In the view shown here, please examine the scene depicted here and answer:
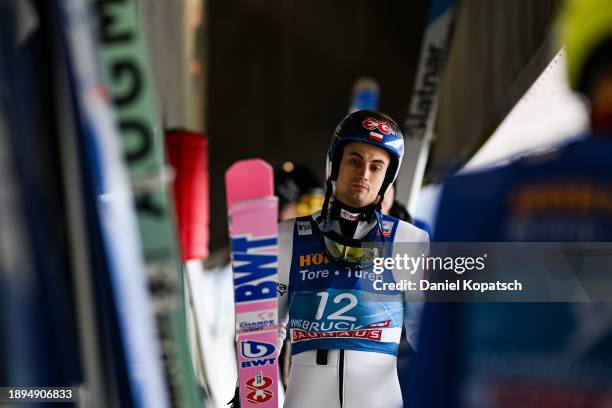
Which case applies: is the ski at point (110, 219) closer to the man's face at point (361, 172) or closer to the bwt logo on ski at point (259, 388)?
the bwt logo on ski at point (259, 388)

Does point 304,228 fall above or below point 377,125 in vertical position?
below

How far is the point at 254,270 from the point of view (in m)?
2.10

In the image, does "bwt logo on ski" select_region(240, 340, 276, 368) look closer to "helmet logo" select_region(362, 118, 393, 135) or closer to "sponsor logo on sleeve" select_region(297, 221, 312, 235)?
"sponsor logo on sleeve" select_region(297, 221, 312, 235)

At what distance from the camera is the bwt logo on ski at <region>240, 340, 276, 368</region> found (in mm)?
2092

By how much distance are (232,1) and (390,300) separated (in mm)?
7429

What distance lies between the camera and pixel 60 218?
2.68m

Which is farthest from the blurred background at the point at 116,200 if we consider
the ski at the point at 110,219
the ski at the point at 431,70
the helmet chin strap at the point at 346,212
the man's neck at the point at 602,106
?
the man's neck at the point at 602,106

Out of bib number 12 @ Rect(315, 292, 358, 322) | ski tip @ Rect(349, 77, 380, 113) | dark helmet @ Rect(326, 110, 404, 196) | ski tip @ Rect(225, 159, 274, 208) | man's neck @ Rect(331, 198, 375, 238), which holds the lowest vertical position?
ski tip @ Rect(349, 77, 380, 113)

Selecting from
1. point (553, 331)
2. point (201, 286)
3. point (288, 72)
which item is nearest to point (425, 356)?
point (553, 331)

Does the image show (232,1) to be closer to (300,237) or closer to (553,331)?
(300,237)

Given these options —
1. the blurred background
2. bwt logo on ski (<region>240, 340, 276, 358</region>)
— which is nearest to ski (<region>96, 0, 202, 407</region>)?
the blurred background

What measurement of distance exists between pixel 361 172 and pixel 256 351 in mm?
532

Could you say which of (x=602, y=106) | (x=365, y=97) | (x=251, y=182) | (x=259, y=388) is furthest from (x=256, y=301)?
(x=365, y=97)

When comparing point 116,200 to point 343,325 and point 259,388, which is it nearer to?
point 259,388
